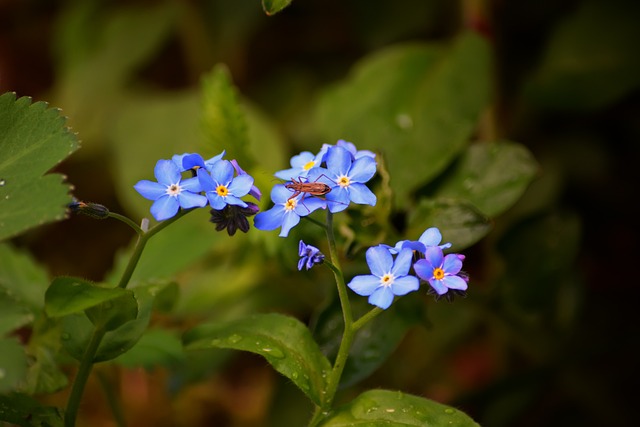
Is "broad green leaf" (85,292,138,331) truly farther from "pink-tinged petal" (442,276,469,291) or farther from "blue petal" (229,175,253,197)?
"pink-tinged petal" (442,276,469,291)

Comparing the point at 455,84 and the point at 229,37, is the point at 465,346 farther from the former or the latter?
the point at 229,37

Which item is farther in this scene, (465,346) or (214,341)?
(465,346)

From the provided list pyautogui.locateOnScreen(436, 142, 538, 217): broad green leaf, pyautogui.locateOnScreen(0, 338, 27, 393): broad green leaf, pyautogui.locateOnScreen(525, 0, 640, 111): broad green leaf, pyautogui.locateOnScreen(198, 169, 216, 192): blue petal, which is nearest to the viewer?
pyautogui.locateOnScreen(0, 338, 27, 393): broad green leaf

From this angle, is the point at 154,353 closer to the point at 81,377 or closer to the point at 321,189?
the point at 81,377

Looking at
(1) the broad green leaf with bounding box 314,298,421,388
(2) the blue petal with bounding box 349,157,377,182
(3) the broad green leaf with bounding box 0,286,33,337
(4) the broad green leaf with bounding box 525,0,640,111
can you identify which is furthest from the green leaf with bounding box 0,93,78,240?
(4) the broad green leaf with bounding box 525,0,640,111

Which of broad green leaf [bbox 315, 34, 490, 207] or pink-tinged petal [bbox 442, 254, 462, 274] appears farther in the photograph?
broad green leaf [bbox 315, 34, 490, 207]

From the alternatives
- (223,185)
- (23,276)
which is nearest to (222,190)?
(223,185)

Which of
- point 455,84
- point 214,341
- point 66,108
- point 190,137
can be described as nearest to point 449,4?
point 455,84
